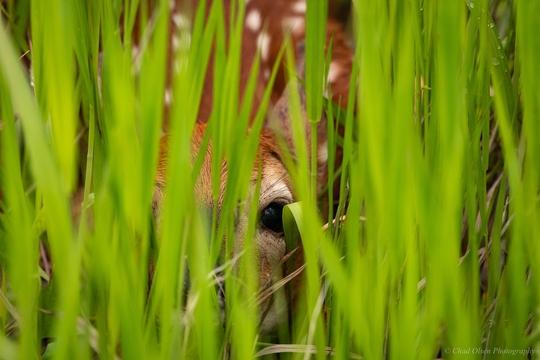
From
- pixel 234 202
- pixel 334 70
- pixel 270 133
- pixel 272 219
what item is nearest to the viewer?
pixel 234 202

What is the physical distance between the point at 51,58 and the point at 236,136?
188 millimetres

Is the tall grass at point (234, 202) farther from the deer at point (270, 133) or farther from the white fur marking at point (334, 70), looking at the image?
the white fur marking at point (334, 70)

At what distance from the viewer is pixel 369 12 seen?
77cm

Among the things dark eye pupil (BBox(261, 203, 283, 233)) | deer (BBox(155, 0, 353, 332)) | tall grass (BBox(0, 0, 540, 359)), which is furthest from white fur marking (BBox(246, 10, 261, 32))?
tall grass (BBox(0, 0, 540, 359))

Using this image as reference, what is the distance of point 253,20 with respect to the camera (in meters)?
2.13

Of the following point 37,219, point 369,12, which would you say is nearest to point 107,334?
point 37,219

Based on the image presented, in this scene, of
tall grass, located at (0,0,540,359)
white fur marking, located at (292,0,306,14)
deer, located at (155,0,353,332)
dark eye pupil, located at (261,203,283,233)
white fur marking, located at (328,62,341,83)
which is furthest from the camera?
white fur marking, located at (292,0,306,14)

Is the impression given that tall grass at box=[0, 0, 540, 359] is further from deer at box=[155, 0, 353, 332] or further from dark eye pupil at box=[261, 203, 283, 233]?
dark eye pupil at box=[261, 203, 283, 233]

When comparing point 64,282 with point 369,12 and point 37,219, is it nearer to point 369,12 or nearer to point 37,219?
point 37,219

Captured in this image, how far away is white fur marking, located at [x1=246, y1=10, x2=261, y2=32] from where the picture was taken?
6.95 feet

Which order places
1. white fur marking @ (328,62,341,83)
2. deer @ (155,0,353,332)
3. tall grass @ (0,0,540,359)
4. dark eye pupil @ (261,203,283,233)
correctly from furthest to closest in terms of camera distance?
white fur marking @ (328,62,341,83)
dark eye pupil @ (261,203,283,233)
deer @ (155,0,353,332)
tall grass @ (0,0,540,359)

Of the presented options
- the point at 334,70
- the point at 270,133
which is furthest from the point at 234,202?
the point at 334,70

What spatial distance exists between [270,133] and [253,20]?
53cm

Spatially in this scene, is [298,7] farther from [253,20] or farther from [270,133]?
[270,133]
